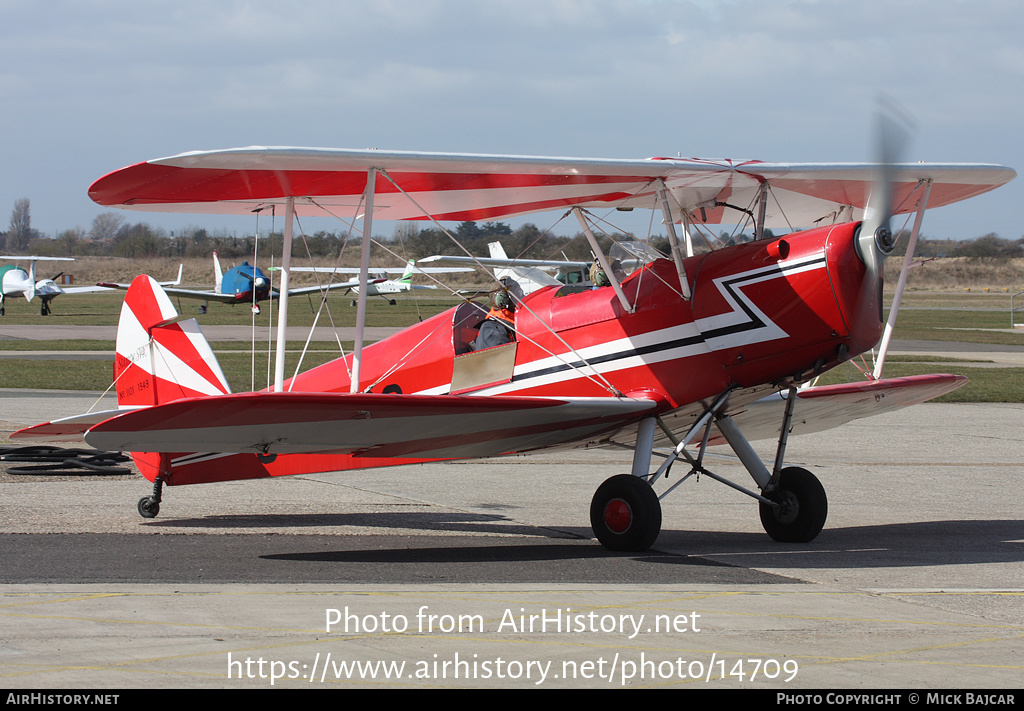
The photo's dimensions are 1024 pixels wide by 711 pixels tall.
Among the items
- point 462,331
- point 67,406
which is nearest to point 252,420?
point 462,331

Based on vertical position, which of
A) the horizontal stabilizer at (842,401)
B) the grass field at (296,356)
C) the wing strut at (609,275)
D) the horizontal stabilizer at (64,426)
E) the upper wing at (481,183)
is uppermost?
the upper wing at (481,183)

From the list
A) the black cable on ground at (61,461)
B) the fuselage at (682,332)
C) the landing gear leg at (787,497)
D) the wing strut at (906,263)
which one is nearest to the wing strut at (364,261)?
the fuselage at (682,332)

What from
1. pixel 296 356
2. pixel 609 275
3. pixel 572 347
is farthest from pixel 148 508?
pixel 296 356

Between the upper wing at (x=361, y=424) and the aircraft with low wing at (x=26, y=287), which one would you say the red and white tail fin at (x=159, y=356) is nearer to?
the upper wing at (x=361, y=424)

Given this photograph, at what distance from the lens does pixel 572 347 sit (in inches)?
333

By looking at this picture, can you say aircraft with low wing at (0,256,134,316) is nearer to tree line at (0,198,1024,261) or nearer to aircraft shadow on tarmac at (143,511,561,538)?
tree line at (0,198,1024,261)

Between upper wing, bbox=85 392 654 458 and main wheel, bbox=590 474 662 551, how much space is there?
56 centimetres

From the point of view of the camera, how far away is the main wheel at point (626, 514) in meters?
7.59

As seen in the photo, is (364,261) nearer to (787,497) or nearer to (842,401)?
(787,497)

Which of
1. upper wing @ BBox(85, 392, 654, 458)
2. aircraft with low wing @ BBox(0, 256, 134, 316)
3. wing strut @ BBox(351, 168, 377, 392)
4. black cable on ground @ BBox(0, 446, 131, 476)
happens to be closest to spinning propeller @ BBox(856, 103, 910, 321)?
upper wing @ BBox(85, 392, 654, 458)

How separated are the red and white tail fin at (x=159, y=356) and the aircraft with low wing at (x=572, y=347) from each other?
20mm

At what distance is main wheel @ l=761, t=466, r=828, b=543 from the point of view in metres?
8.38

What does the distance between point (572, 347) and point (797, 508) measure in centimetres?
224
